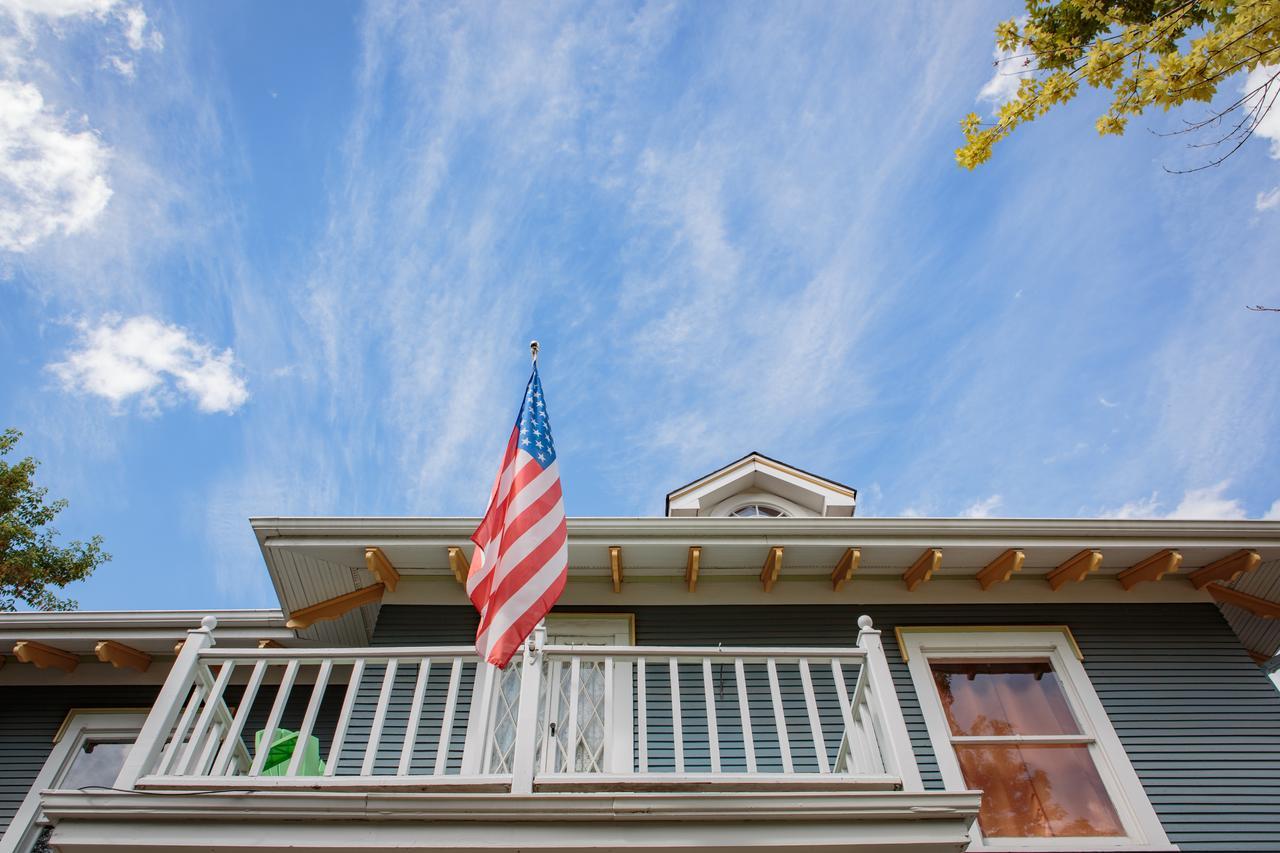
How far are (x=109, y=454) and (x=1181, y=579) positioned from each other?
21599 millimetres

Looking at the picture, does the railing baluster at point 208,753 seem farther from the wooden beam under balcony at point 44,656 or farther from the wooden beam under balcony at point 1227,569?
the wooden beam under balcony at point 1227,569

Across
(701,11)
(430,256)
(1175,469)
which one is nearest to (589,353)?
(430,256)

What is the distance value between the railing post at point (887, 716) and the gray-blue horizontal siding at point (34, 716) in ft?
22.3

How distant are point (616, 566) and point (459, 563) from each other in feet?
4.51

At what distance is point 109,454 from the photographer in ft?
58.1

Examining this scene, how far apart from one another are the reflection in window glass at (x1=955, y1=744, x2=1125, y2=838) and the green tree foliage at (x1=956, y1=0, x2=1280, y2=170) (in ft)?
14.4

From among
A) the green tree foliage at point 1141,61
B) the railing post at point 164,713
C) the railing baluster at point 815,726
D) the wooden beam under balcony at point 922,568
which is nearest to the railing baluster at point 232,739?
the railing post at point 164,713

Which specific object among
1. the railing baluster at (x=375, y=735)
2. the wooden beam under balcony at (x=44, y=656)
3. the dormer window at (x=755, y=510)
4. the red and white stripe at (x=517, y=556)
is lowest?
the railing baluster at (x=375, y=735)

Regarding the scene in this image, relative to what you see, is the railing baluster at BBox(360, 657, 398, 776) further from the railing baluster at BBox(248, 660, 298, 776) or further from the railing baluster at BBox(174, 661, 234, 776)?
the railing baluster at BBox(174, 661, 234, 776)

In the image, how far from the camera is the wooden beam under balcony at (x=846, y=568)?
6.19 meters

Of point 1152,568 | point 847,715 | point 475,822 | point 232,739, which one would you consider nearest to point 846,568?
point 847,715

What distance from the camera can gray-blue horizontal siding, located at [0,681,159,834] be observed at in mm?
6480

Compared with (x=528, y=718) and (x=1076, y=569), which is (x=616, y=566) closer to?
(x=528, y=718)

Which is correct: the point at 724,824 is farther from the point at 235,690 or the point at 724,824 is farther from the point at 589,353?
the point at 589,353
